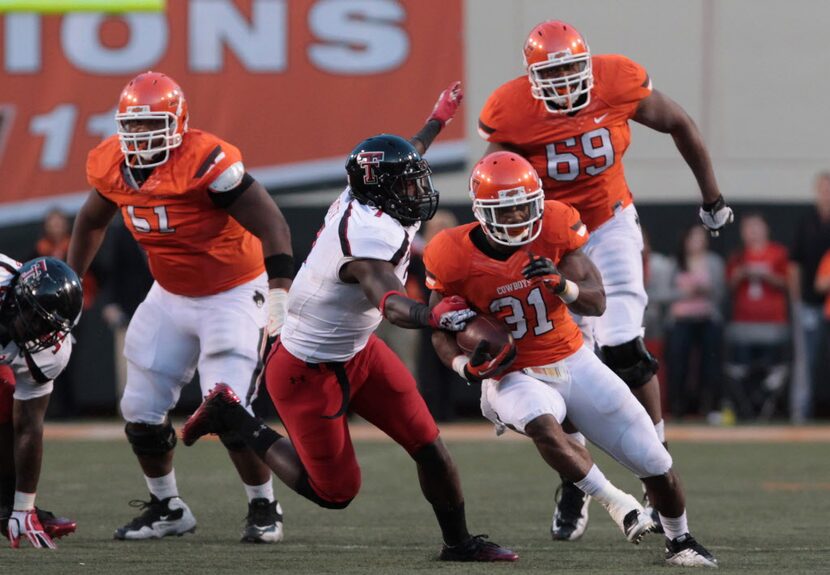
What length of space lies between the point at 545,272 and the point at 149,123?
1.83 meters

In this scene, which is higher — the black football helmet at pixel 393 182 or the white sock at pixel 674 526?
the black football helmet at pixel 393 182

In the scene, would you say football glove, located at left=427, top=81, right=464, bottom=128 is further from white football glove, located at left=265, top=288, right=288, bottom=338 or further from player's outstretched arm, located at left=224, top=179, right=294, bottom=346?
white football glove, located at left=265, top=288, right=288, bottom=338

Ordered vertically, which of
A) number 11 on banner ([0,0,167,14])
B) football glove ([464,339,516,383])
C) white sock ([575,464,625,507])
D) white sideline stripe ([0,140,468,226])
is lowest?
white sideline stripe ([0,140,468,226])

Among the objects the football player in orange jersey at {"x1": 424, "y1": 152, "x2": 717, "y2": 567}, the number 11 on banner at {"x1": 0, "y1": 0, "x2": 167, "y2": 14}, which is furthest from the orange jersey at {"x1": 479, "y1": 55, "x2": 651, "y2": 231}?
the number 11 on banner at {"x1": 0, "y1": 0, "x2": 167, "y2": 14}

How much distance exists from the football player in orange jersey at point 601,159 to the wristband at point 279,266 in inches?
39.3

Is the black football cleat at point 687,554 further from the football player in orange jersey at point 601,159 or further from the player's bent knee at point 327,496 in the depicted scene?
the player's bent knee at point 327,496

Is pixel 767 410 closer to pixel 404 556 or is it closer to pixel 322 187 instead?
pixel 322 187

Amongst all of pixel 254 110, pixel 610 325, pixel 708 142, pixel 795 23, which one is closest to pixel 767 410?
pixel 708 142

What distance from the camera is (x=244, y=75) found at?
12359 mm

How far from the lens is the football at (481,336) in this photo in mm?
5004

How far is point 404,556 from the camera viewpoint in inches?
218

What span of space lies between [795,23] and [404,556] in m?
8.52

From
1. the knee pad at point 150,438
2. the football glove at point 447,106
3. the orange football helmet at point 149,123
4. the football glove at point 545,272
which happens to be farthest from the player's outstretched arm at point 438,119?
the knee pad at point 150,438

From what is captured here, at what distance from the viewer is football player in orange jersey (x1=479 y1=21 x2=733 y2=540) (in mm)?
6141
